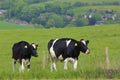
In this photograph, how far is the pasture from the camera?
21.3 metres

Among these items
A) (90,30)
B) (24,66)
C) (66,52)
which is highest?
(66,52)

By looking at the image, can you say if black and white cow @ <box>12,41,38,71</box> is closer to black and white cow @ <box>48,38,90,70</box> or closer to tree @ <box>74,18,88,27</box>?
black and white cow @ <box>48,38,90,70</box>

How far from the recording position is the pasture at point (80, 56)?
21.3 meters

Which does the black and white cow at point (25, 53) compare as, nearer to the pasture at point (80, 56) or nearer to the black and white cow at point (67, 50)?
the pasture at point (80, 56)

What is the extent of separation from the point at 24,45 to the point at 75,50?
3.98 metres

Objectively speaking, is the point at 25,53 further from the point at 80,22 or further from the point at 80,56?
the point at 80,22

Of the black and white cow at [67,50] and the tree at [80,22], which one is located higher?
the black and white cow at [67,50]

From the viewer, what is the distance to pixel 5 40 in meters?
59.4

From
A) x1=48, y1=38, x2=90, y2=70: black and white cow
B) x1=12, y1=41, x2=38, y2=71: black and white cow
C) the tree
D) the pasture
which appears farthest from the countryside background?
the tree

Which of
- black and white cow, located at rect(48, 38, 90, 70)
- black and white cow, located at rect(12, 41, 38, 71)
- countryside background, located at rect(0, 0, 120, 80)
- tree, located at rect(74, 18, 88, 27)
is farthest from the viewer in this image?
tree, located at rect(74, 18, 88, 27)

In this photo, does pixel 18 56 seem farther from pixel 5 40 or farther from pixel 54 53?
pixel 5 40

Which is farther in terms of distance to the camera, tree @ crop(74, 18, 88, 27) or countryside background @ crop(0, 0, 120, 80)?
tree @ crop(74, 18, 88, 27)

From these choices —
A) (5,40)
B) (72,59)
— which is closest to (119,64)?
(72,59)

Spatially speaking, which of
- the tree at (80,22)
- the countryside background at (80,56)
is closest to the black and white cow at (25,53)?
the countryside background at (80,56)
